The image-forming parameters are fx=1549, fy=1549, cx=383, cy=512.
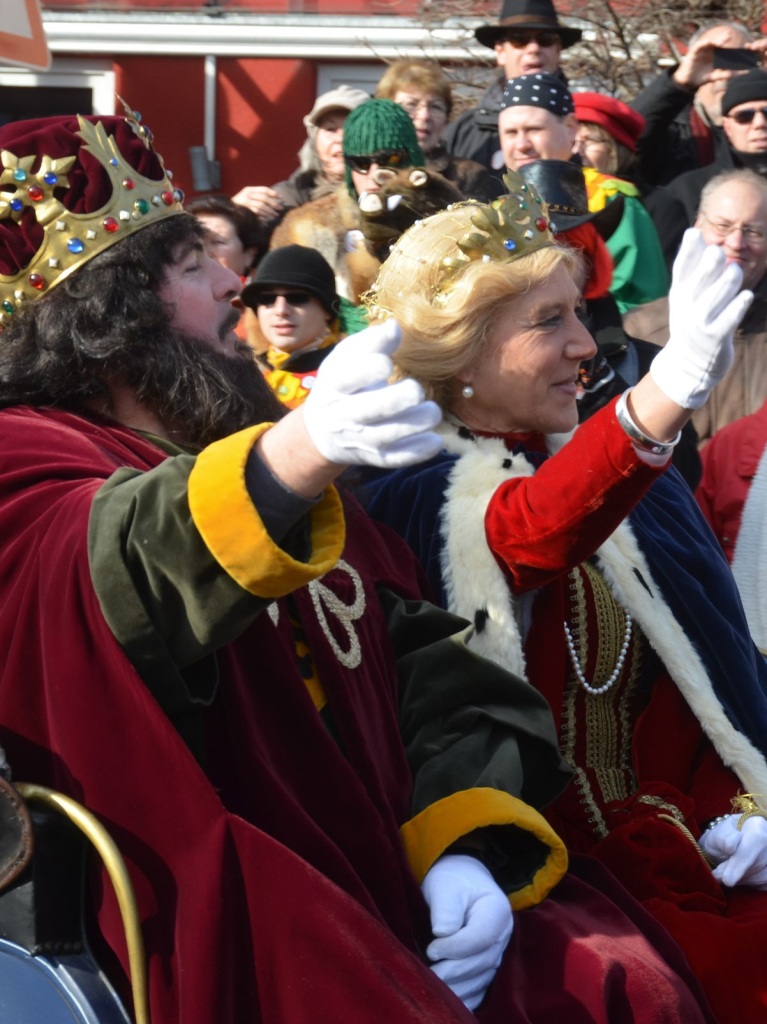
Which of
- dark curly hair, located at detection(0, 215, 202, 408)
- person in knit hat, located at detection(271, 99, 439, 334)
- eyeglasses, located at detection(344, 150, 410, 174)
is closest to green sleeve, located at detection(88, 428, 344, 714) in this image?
dark curly hair, located at detection(0, 215, 202, 408)

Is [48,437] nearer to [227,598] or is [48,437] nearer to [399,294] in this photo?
[227,598]

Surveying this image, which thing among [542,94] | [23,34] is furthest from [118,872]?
[542,94]

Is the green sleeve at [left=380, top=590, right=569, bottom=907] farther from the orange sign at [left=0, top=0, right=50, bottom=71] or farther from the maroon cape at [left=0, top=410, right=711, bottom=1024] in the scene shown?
the orange sign at [left=0, top=0, right=50, bottom=71]

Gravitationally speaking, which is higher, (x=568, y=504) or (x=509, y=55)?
(x=509, y=55)

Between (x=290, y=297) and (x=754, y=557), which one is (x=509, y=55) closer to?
(x=290, y=297)

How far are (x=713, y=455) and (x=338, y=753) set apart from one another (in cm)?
225

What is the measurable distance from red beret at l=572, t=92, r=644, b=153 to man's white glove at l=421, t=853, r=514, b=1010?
3662 mm

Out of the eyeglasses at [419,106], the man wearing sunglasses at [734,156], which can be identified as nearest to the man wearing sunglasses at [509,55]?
the eyeglasses at [419,106]

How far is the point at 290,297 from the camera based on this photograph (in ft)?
15.2

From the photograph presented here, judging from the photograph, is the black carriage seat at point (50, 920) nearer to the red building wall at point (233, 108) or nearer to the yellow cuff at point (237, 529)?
the yellow cuff at point (237, 529)

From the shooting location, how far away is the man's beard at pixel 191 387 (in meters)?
2.59

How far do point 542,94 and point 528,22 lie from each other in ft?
3.11

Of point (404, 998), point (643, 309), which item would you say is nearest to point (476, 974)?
point (404, 998)

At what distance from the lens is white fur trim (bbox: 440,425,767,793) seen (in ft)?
9.55
